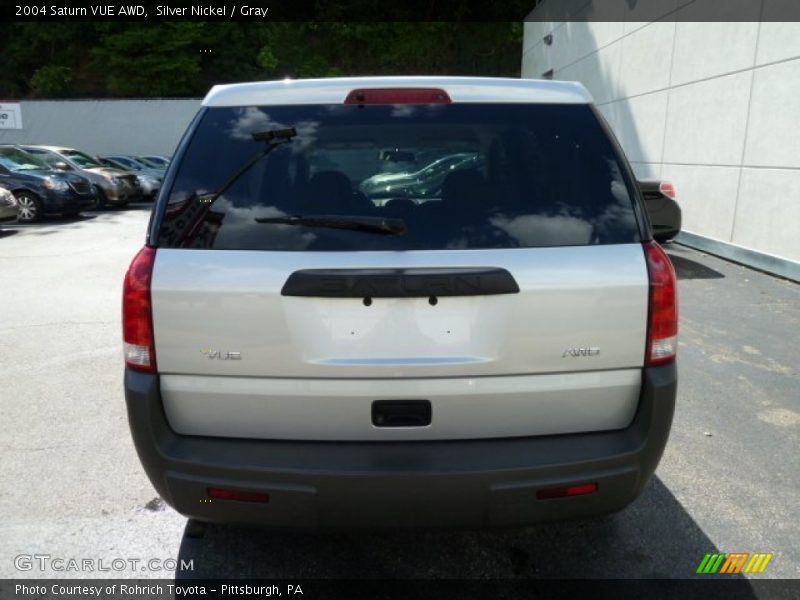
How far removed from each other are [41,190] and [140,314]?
46.6 feet

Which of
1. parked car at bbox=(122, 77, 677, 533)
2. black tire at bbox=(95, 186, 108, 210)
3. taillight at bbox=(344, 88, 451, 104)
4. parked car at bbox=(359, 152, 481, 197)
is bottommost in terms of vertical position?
black tire at bbox=(95, 186, 108, 210)

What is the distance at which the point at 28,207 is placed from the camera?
14.2m

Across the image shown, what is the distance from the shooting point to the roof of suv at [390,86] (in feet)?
7.52

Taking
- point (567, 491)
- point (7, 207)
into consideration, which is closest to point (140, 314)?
point (567, 491)

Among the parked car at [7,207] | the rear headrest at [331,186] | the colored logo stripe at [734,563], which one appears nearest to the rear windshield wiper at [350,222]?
the rear headrest at [331,186]

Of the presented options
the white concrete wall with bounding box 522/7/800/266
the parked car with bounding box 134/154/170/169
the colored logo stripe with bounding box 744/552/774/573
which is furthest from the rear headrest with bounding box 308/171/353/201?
the parked car with bounding box 134/154/170/169

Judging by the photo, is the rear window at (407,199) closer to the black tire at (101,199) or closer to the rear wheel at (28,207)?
the rear wheel at (28,207)

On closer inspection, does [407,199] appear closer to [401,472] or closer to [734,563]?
[401,472]

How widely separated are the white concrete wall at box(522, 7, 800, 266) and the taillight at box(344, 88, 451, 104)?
6994mm

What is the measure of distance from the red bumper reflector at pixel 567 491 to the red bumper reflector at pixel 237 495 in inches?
36.2

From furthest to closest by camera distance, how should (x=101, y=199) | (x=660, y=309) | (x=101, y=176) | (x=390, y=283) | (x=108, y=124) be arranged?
(x=108, y=124)
(x=101, y=176)
(x=101, y=199)
(x=660, y=309)
(x=390, y=283)

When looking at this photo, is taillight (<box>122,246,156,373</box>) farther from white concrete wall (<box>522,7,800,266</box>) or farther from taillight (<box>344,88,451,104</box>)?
white concrete wall (<box>522,7,800,266</box>)

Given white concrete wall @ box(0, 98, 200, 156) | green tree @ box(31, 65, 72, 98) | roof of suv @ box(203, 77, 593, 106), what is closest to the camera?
roof of suv @ box(203, 77, 593, 106)

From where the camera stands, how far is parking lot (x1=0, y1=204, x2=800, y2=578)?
266 centimetres
